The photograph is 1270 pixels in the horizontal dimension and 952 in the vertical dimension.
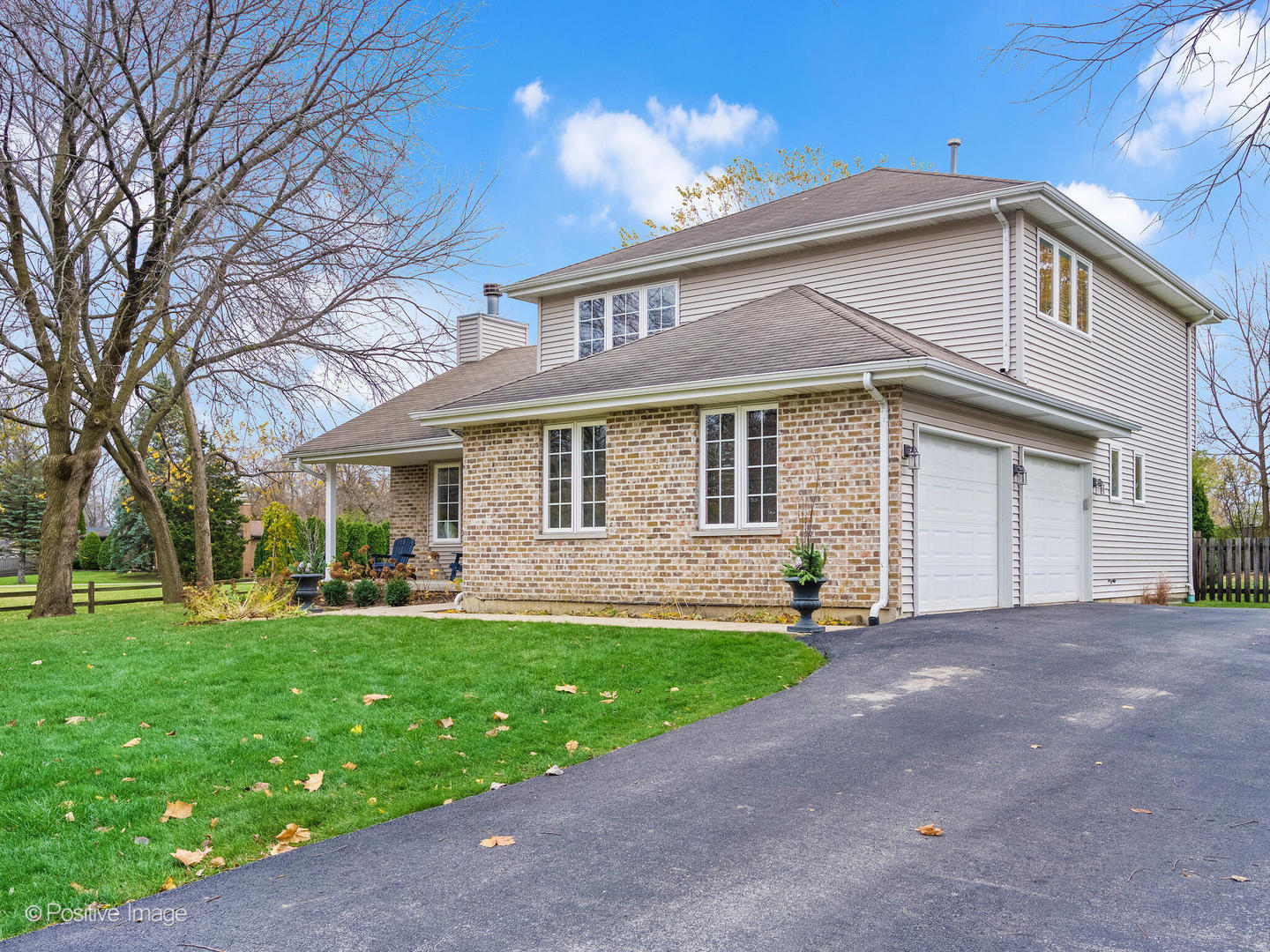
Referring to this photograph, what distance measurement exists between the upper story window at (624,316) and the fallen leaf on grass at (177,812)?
1262 cm

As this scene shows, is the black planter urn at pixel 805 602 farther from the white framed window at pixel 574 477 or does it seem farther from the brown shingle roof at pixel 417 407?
the brown shingle roof at pixel 417 407

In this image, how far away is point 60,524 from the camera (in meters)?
15.4

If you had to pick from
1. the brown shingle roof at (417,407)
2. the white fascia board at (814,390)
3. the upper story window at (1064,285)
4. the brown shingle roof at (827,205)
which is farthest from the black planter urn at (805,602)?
the brown shingle roof at (417,407)

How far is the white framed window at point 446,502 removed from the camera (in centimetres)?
2048

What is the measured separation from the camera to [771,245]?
15.6 meters

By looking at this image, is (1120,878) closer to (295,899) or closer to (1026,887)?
(1026,887)

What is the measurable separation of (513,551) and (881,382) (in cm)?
623

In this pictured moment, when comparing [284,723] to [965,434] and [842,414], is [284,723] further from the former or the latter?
[965,434]

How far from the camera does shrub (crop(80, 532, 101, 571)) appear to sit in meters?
42.2

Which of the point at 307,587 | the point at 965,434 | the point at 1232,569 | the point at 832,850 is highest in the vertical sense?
the point at 965,434

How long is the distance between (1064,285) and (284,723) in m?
13.2

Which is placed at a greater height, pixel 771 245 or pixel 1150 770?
pixel 771 245

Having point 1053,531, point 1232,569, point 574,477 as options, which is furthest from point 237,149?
point 1232,569

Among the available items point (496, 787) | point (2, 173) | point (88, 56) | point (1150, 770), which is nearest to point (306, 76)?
point (88, 56)
